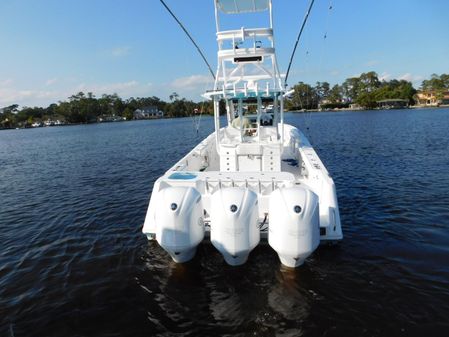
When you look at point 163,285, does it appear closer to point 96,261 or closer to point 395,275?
point 96,261

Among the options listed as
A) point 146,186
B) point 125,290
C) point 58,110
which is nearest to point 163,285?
point 125,290

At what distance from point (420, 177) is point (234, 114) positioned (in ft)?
29.4

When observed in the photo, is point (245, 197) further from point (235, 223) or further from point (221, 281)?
point (221, 281)

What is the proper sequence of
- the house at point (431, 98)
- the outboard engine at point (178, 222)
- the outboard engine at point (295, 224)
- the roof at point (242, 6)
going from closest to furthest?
the outboard engine at point (295, 224)
the outboard engine at point (178, 222)
the roof at point (242, 6)
the house at point (431, 98)

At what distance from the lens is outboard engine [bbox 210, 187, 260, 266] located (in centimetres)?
562

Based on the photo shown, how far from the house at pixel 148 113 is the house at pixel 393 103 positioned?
107 meters

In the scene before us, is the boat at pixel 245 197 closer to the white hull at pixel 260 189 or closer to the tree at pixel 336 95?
the white hull at pixel 260 189

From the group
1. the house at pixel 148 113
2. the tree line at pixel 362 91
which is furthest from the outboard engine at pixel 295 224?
the house at pixel 148 113

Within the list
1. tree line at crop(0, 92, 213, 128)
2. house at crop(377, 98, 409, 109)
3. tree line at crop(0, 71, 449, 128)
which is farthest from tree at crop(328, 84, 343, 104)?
tree line at crop(0, 92, 213, 128)

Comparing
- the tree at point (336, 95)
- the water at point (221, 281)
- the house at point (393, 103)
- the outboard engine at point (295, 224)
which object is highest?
the tree at point (336, 95)

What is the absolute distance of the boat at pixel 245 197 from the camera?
561cm

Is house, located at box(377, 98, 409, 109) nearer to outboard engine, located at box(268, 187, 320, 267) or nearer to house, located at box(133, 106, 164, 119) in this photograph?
house, located at box(133, 106, 164, 119)

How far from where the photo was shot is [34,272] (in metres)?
7.23

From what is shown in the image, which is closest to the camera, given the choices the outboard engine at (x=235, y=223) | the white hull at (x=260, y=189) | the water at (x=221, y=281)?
the water at (x=221, y=281)
